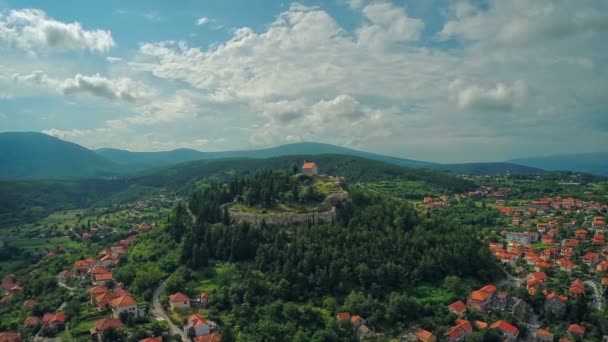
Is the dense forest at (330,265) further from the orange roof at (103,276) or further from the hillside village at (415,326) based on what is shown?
the orange roof at (103,276)

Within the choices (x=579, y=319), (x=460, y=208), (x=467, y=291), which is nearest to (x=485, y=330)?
(x=467, y=291)

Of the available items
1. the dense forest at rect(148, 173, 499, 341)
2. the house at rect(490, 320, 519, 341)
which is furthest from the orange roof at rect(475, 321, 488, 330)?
the dense forest at rect(148, 173, 499, 341)

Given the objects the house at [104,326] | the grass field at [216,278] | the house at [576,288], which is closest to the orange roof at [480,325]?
the house at [576,288]

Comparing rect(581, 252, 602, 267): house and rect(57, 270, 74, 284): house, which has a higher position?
rect(581, 252, 602, 267): house

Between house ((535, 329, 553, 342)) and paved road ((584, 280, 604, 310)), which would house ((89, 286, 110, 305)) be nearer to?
house ((535, 329, 553, 342))

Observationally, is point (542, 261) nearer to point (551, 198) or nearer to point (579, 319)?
point (579, 319)

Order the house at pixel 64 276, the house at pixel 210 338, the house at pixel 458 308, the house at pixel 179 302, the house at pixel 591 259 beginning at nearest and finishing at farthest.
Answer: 1. the house at pixel 210 338
2. the house at pixel 179 302
3. the house at pixel 458 308
4. the house at pixel 64 276
5. the house at pixel 591 259
